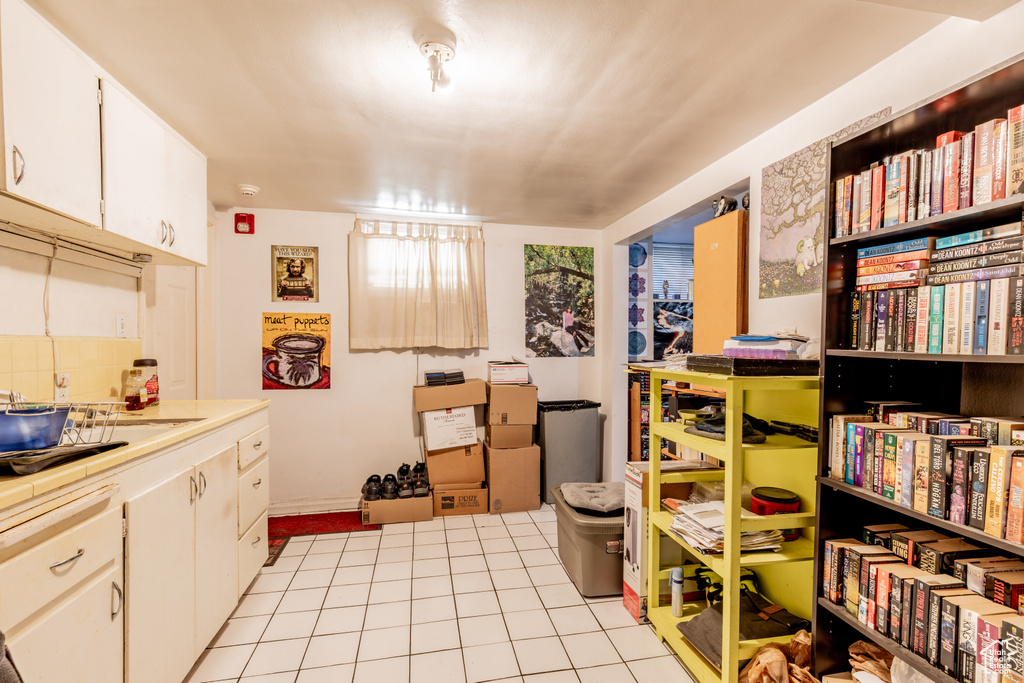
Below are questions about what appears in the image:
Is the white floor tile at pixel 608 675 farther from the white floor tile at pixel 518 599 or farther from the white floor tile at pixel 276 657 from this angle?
the white floor tile at pixel 276 657

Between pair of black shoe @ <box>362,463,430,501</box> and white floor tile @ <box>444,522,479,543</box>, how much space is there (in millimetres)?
362

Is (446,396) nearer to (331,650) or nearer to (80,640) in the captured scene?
(331,650)

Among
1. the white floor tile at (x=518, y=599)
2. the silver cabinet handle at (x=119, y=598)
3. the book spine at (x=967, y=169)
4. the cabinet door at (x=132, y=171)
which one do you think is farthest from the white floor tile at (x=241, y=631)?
the book spine at (x=967, y=169)

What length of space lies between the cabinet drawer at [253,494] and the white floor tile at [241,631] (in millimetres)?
389

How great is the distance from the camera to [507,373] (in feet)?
12.3

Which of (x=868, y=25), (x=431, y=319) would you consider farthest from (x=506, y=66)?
(x=431, y=319)

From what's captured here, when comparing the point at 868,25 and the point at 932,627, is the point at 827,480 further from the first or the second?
the point at 868,25

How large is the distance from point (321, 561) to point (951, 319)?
3137 mm

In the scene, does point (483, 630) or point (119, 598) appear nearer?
point (119, 598)

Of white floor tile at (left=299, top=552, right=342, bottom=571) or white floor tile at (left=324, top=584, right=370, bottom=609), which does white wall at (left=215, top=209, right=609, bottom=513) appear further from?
white floor tile at (left=324, top=584, right=370, bottom=609)

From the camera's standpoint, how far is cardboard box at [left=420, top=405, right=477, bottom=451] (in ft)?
11.6

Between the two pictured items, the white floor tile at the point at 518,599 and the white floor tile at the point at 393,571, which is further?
the white floor tile at the point at 393,571

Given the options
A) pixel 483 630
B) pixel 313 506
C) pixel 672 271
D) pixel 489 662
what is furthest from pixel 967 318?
pixel 313 506

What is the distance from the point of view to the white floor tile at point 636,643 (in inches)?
75.6
